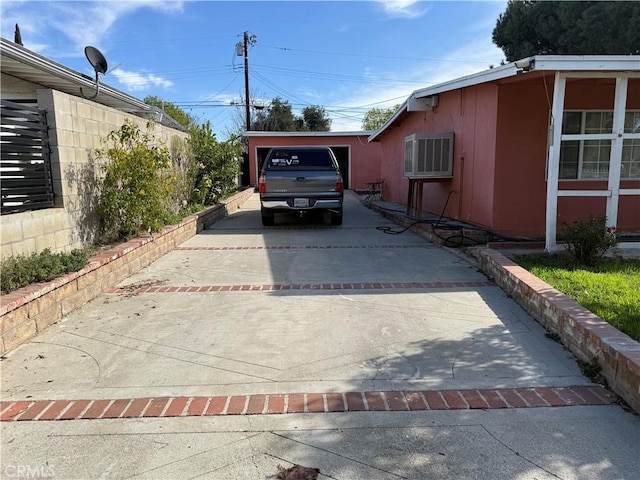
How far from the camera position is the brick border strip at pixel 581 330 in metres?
3.13

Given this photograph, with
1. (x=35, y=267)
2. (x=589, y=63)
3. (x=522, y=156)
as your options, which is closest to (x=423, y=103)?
(x=522, y=156)

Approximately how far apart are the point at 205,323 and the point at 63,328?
1.36 m

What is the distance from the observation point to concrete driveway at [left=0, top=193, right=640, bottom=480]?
2557 mm

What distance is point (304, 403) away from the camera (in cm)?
314

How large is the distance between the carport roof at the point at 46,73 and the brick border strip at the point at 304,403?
531 centimetres

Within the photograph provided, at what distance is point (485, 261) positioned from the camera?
6562 mm

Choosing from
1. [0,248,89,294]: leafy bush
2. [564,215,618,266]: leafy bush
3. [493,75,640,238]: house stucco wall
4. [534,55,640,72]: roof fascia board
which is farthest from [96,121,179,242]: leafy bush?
[564,215,618,266]: leafy bush

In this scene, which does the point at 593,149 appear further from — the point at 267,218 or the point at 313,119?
the point at 313,119

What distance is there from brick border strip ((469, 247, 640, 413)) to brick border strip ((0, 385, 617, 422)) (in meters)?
0.17

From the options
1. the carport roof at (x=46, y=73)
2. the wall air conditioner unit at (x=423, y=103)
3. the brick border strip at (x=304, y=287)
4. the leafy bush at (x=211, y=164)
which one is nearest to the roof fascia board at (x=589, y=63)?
the brick border strip at (x=304, y=287)

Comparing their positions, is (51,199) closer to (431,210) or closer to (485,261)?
(485,261)

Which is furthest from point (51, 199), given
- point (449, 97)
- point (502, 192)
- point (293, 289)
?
point (449, 97)

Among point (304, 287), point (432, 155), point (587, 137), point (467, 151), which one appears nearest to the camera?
point (304, 287)

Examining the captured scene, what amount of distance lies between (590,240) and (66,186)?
6793 millimetres
